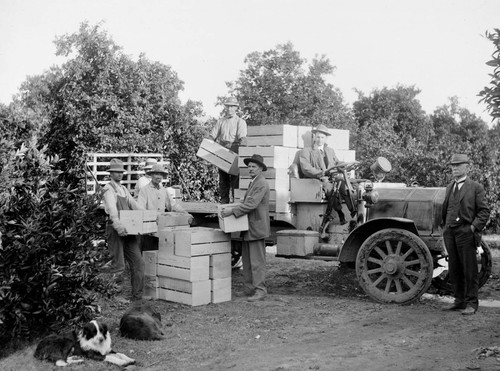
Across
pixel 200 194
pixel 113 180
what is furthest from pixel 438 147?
pixel 113 180

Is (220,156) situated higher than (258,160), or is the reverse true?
(220,156)

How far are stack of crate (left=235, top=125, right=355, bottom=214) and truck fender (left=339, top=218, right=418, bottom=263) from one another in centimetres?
116

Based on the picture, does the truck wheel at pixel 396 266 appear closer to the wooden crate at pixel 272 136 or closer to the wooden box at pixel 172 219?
the wooden crate at pixel 272 136

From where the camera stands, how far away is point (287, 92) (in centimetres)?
3092

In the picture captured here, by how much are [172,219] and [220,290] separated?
121cm

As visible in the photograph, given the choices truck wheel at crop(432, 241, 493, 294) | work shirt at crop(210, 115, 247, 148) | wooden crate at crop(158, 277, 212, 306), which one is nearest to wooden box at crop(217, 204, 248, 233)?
wooden crate at crop(158, 277, 212, 306)

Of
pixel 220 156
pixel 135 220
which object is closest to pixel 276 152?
pixel 220 156

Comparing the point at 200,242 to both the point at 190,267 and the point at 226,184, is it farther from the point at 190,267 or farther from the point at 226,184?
the point at 226,184

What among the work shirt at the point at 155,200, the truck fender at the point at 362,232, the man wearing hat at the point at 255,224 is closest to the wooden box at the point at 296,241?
the man wearing hat at the point at 255,224

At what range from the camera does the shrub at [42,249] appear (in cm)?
611

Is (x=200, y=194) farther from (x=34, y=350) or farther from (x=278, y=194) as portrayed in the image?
(x=34, y=350)

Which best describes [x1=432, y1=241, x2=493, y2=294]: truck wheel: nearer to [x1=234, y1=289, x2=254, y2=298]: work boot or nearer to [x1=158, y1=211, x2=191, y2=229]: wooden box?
[x1=234, y1=289, x2=254, y2=298]: work boot

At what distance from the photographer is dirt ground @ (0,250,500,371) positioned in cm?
587

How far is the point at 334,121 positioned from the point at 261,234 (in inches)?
821
